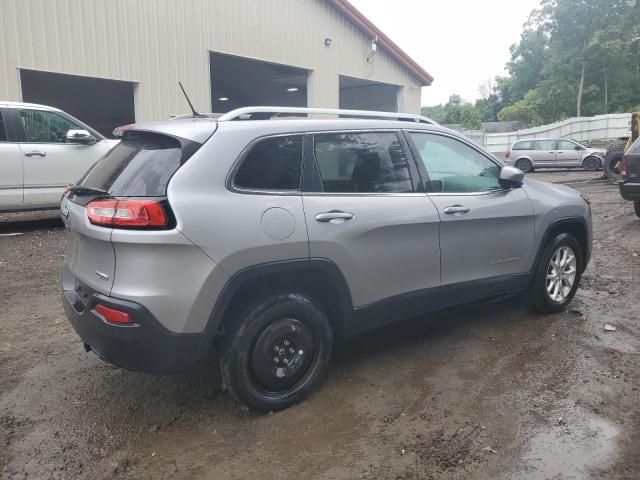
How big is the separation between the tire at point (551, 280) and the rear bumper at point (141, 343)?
2.96 meters

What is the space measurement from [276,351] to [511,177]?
233cm

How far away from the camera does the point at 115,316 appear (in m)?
2.72

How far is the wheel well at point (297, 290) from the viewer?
2998 millimetres

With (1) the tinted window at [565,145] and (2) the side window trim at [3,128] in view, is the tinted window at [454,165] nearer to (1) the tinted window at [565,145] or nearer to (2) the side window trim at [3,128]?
(2) the side window trim at [3,128]

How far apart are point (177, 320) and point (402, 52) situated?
16.6 meters

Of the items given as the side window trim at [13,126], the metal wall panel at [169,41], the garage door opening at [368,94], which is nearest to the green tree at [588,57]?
the garage door opening at [368,94]

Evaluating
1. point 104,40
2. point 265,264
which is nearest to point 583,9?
point 104,40

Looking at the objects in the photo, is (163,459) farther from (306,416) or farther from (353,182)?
(353,182)

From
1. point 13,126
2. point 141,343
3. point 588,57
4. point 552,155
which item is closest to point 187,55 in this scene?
point 13,126

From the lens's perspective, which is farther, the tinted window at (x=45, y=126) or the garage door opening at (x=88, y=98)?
the garage door opening at (x=88, y=98)

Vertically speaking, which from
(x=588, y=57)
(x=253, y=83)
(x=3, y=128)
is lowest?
(x=3, y=128)

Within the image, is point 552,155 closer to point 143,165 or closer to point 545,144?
point 545,144

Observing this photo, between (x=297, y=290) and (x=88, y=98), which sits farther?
(x=88, y=98)

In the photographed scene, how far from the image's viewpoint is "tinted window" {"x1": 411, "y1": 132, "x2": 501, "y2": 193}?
3.91 m
